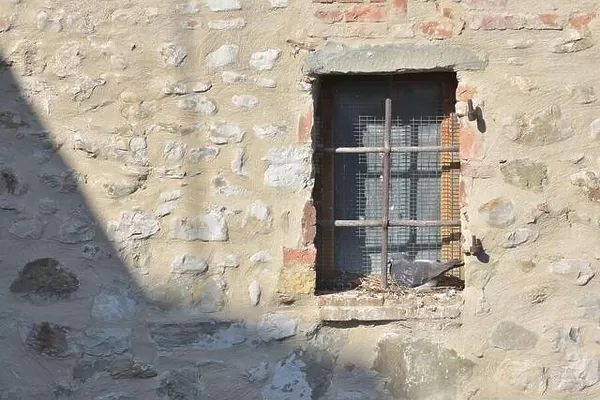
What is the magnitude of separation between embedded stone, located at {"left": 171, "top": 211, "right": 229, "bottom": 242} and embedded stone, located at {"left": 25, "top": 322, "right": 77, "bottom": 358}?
1.87 feet

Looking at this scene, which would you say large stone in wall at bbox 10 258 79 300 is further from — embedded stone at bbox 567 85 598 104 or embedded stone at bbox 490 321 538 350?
embedded stone at bbox 567 85 598 104

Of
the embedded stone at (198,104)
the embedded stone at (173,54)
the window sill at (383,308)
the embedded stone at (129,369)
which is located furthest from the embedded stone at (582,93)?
the embedded stone at (129,369)

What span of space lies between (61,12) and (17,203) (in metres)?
0.76

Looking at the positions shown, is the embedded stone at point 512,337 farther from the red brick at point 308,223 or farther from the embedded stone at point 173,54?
the embedded stone at point 173,54

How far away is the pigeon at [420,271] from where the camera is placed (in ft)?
11.1

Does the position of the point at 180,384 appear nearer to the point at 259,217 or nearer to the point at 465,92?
the point at 259,217

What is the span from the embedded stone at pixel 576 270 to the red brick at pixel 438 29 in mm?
966

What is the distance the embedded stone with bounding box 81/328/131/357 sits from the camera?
3.31 m

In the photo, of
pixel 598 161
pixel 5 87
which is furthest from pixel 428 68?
pixel 5 87

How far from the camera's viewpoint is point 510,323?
3.26m

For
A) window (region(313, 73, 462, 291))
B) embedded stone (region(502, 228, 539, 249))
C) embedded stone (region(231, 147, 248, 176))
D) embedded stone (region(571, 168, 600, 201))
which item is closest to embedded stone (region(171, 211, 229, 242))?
embedded stone (region(231, 147, 248, 176))

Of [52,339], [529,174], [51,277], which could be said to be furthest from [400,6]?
[52,339]

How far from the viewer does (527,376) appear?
10.7 feet

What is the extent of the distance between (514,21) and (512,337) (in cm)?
120
